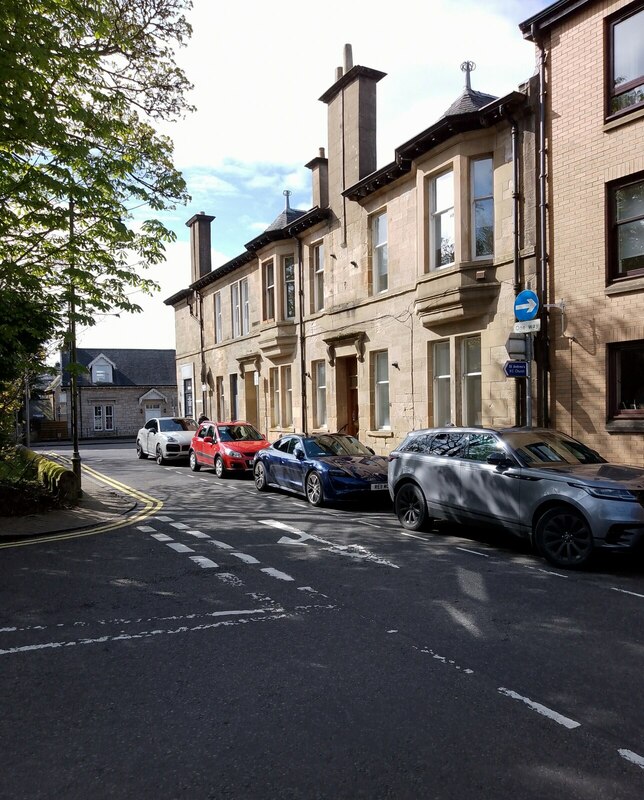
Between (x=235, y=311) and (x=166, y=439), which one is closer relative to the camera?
(x=166, y=439)

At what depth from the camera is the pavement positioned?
420 inches

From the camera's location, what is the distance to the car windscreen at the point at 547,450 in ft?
28.6

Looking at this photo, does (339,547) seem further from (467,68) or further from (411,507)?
(467,68)

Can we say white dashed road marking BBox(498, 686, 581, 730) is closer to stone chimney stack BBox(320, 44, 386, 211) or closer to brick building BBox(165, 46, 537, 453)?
brick building BBox(165, 46, 537, 453)

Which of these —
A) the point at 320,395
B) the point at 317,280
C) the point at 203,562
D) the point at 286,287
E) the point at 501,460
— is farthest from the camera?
the point at 286,287

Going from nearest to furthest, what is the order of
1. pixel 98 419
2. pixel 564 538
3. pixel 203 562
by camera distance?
pixel 564 538, pixel 203 562, pixel 98 419

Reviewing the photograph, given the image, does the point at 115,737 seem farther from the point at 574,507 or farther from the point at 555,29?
the point at 555,29

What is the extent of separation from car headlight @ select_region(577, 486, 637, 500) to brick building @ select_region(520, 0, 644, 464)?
14.8 feet

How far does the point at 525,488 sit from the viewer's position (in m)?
8.24

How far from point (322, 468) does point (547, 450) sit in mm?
5258

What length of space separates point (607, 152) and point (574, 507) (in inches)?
→ 297

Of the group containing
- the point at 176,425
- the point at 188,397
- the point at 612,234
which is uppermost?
the point at 612,234

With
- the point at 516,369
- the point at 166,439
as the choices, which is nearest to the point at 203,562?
the point at 516,369

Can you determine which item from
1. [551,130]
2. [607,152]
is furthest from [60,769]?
[551,130]
